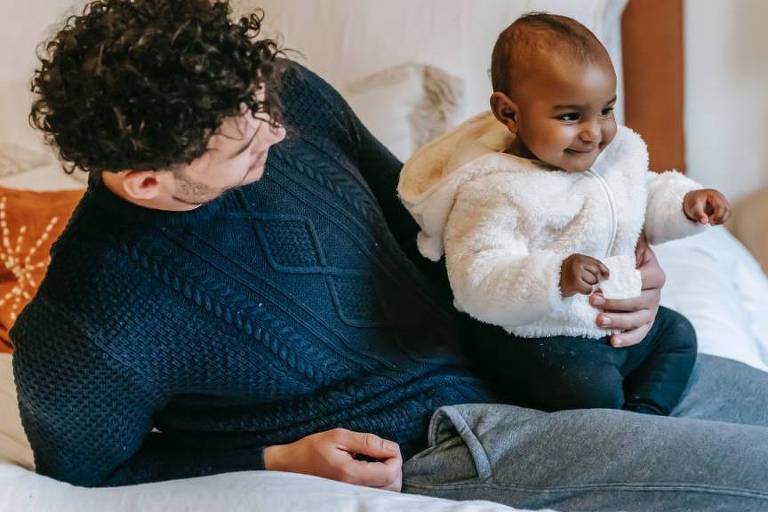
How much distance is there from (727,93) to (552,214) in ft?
3.02

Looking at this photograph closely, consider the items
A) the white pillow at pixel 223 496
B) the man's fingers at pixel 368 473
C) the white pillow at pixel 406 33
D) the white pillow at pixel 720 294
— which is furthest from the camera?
the white pillow at pixel 406 33

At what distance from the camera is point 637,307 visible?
105cm

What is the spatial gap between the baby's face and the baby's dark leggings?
214mm

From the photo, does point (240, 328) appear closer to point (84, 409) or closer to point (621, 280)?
point (84, 409)

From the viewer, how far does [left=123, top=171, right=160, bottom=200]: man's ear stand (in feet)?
2.60

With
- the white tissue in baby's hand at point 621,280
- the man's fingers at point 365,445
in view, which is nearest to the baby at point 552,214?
the white tissue in baby's hand at point 621,280

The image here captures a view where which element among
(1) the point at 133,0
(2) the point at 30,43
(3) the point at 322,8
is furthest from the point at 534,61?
(2) the point at 30,43

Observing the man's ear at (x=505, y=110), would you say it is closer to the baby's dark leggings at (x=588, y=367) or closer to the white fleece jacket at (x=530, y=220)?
the white fleece jacket at (x=530, y=220)

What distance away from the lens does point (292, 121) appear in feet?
3.50

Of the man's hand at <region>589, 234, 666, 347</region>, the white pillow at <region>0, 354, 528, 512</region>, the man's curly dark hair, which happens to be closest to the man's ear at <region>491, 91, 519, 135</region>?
the man's hand at <region>589, 234, 666, 347</region>

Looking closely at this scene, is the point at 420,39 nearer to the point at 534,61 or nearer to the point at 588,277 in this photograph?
the point at 534,61

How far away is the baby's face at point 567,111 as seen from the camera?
3.10 ft

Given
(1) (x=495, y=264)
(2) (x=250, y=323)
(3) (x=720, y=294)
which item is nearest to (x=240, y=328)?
(2) (x=250, y=323)

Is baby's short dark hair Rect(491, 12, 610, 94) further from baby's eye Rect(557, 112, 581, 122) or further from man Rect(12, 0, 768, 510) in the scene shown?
man Rect(12, 0, 768, 510)
